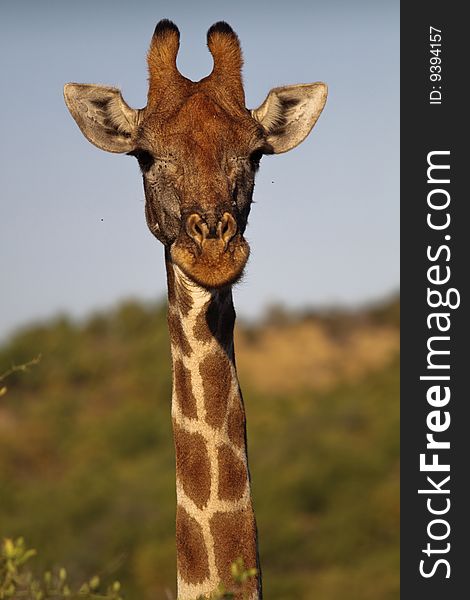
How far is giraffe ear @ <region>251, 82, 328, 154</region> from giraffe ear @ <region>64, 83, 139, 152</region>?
0.68 metres

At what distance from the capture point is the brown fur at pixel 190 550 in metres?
5.62

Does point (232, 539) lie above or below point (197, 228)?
below

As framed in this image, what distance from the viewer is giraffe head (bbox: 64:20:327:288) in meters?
5.50

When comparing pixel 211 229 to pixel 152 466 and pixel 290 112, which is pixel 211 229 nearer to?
pixel 290 112

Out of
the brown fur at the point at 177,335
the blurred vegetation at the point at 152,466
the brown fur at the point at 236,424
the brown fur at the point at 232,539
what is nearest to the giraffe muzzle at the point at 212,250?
the brown fur at the point at 177,335

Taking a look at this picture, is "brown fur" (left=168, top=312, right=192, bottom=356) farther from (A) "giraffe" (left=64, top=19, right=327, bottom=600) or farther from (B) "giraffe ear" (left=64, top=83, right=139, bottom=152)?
(B) "giraffe ear" (left=64, top=83, right=139, bottom=152)

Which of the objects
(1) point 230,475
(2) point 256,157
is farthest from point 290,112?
(1) point 230,475

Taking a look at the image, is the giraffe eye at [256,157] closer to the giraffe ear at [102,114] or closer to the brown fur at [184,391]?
the giraffe ear at [102,114]

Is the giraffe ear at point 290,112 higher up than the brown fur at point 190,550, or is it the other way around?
the giraffe ear at point 290,112

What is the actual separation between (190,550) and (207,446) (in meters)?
0.48

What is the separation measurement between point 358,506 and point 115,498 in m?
5.16

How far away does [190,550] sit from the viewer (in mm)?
5684

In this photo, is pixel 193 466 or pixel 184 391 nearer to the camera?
pixel 193 466

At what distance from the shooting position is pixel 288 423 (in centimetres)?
3173
